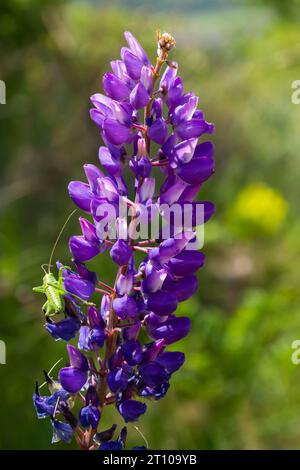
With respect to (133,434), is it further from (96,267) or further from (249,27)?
(249,27)

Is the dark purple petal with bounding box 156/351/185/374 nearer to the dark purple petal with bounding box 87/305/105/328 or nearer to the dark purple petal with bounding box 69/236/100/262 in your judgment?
the dark purple petal with bounding box 87/305/105/328

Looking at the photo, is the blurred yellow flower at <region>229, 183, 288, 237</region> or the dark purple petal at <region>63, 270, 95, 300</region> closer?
the dark purple petal at <region>63, 270, 95, 300</region>

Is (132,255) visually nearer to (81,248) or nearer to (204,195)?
(81,248)

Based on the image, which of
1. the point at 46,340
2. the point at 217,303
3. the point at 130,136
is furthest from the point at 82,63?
the point at 130,136

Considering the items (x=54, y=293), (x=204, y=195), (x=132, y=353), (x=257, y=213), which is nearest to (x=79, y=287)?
(x=54, y=293)

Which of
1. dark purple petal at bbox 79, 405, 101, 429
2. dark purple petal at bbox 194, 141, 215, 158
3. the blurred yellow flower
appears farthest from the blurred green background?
dark purple petal at bbox 194, 141, 215, 158

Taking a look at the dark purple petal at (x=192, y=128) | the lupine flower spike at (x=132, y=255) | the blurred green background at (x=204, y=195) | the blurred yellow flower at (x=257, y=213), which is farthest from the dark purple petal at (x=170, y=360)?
the blurred yellow flower at (x=257, y=213)

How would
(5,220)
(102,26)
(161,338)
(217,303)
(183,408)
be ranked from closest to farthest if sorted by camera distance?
1. (161,338)
2. (183,408)
3. (5,220)
4. (217,303)
5. (102,26)
